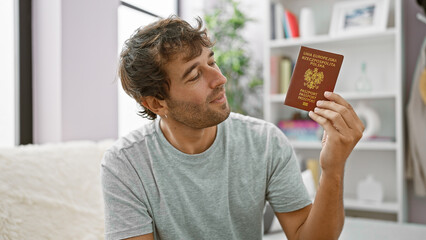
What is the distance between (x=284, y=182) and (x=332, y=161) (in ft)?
0.71

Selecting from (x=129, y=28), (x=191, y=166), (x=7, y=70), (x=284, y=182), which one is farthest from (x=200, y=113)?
(x=129, y=28)

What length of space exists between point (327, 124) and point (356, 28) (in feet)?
6.47

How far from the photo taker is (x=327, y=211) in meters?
1.04

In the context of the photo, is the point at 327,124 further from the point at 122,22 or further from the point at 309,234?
the point at 122,22

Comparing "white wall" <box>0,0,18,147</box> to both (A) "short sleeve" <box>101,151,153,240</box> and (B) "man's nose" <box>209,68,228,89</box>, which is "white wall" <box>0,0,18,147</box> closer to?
(A) "short sleeve" <box>101,151,153,240</box>

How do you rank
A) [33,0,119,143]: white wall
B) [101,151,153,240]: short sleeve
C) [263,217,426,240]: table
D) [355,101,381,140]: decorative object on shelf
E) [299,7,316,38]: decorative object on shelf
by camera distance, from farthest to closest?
[299,7,316,38]: decorative object on shelf, [355,101,381,140]: decorative object on shelf, [33,0,119,143]: white wall, [263,217,426,240]: table, [101,151,153,240]: short sleeve

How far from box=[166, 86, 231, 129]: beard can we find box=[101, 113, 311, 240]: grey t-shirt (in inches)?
3.7

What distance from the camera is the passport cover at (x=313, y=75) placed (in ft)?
3.29

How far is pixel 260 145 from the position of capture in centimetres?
123

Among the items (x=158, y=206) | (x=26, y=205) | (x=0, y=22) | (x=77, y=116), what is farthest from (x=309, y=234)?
(x=0, y=22)

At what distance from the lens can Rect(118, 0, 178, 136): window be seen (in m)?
2.63

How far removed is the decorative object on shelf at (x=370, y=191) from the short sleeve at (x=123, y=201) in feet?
6.91

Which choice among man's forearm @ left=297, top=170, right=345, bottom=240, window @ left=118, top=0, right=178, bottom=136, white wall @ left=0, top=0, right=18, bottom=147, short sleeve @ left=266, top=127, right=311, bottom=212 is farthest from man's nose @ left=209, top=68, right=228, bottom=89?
window @ left=118, top=0, right=178, bottom=136

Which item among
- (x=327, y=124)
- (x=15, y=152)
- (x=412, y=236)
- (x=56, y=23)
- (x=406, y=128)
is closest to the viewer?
(x=327, y=124)
